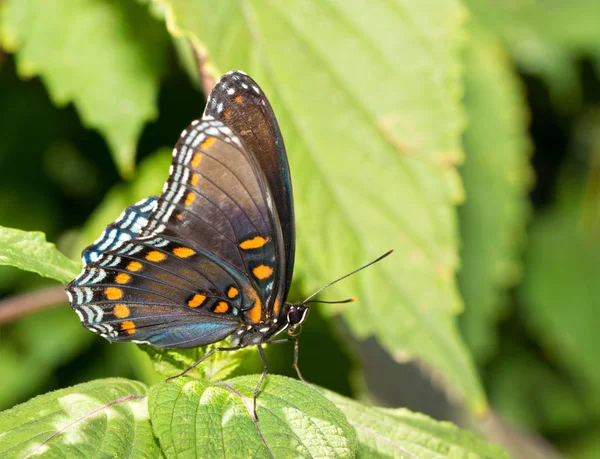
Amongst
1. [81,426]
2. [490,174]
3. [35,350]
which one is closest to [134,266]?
[81,426]

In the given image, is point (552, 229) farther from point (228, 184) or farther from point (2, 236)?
point (2, 236)

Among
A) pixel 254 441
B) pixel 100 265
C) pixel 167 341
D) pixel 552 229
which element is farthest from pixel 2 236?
pixel 552 229

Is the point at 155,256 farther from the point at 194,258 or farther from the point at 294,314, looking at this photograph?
the point at 294,314

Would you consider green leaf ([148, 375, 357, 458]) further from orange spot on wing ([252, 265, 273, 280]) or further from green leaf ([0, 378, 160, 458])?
orange spot on wing ([252, 265, 273, 280])

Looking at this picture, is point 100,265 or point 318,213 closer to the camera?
point 100,265

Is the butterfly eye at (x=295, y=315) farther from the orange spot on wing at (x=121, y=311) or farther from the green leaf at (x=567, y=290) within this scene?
the green leaf at (x=567, y=290)

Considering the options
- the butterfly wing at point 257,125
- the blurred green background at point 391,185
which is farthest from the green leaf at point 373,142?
the butterfly wing at point 257,125

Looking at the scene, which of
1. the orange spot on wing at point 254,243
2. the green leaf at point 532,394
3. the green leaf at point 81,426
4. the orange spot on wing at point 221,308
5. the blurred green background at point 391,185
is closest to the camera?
the green leaf at point 81,426
